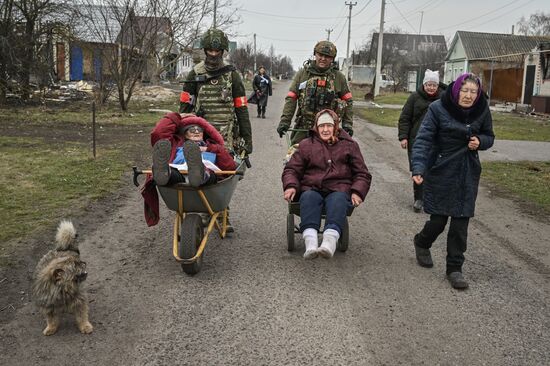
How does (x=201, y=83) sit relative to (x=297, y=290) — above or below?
above

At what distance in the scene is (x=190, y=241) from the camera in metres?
4.70

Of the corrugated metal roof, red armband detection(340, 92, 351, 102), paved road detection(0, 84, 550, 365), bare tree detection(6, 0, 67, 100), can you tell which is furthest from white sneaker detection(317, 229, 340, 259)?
the corrugated metal roof

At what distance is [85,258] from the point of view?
5281 mm

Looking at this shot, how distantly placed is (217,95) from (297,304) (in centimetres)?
270

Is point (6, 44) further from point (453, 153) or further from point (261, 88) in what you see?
point (453, 153)

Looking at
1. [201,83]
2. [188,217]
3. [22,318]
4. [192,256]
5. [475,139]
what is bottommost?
[22,318]

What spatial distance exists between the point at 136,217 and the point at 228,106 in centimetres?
191

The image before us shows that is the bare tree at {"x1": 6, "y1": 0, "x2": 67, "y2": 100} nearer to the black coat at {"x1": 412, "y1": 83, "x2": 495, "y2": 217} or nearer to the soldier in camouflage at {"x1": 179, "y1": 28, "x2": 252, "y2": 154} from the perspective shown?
the soldier in camouflage at {"x1": 179, "y1": 28, "x2": 252, "y2": 154}

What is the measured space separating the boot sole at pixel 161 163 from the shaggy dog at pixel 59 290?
3.12 feet

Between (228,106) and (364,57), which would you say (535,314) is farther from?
(364,57)

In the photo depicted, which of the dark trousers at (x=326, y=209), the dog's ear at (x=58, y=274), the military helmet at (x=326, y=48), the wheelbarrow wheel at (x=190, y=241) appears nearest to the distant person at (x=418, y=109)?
the military helmet at (x=326, y=48)

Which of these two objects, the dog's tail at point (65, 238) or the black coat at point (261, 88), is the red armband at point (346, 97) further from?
the black coat at point (261, 88)

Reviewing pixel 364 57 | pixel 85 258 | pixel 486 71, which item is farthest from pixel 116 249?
pixel 364 57

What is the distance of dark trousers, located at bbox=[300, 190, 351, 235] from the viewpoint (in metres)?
4.82
